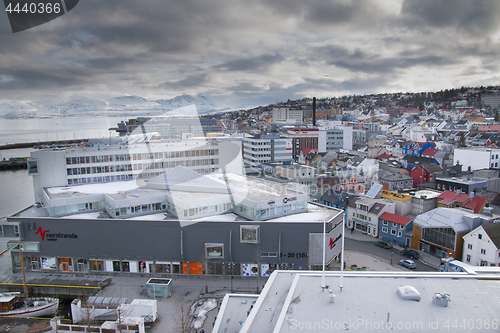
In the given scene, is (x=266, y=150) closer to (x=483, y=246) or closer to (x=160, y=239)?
(x=160, y=239)

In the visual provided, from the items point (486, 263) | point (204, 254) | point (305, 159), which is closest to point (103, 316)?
point (204, 254)

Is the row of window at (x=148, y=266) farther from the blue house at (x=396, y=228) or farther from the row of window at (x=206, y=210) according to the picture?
the blue house at (x=396, y=228)

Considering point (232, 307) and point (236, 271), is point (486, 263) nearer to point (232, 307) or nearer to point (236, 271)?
point (236, 271)

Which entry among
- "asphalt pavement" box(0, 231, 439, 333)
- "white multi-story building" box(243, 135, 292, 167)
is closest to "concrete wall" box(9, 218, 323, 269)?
"asphalt pavement" box(0, 231, 439, 333)

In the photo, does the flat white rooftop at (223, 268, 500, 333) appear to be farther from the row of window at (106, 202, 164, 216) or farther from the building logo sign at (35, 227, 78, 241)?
the building logo sign at (35, 227, 78, 241)

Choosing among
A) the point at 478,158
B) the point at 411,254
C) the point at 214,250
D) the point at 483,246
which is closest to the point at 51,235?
the point at 214,250

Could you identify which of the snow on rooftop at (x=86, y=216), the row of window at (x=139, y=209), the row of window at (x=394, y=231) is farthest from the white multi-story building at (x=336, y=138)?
the snow on rooftop at (x=86, y=216)
